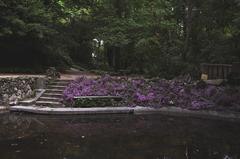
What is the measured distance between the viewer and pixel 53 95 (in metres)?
16.9

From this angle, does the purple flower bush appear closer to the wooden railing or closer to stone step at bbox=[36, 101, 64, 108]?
stone step at bbox=[36, 101, 64, 108]

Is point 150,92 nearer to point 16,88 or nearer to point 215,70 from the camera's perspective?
point 215,70

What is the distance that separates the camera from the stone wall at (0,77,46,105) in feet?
54.3

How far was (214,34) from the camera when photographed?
75.8ft

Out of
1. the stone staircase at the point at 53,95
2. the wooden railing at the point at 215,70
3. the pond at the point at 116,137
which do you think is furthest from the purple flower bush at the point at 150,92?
the wooden railing at the point at 215,70

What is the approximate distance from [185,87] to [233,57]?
4734 millimetres

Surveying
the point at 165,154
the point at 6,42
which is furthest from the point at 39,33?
the point at 165,154

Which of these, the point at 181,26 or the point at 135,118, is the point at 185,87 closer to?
the point at 135,118

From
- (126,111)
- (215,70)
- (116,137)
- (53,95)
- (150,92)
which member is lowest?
(116,137)

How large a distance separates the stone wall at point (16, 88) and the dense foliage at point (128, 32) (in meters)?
3.03

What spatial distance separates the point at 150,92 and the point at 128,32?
6.53 metres

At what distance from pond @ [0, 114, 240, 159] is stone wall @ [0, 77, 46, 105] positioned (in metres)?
1.67

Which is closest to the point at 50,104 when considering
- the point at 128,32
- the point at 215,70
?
the point at 128,32

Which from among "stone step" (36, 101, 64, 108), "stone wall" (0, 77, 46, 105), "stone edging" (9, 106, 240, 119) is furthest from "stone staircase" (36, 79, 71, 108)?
"stone wall" (0, 77, 46, 105)
